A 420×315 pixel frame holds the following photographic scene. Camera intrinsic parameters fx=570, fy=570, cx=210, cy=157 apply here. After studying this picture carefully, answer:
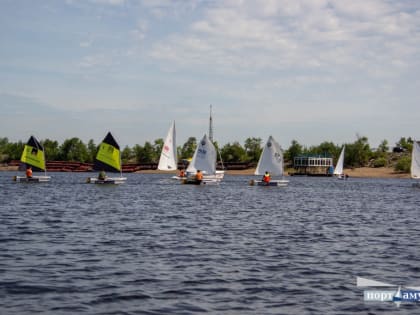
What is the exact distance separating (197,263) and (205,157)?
6047 centimetres

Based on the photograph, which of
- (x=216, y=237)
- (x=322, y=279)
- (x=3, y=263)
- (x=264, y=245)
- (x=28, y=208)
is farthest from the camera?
(x=28, y=208)

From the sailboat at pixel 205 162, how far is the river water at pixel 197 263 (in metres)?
42.5

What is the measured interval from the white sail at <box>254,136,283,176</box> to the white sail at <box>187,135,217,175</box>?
8.11m

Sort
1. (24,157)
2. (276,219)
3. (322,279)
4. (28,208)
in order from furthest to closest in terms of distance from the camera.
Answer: (24,157), (28,208), (276,219), (322,279)

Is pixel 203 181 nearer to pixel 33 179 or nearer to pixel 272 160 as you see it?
pixel 272 160

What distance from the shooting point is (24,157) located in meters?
79.8

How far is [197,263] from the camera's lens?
21281 millimetres

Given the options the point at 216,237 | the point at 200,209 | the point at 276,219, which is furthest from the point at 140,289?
the point at 200,209

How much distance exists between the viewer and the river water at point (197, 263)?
52.0 ft

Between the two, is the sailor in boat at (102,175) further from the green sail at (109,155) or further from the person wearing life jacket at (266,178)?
the person wearing life jacket at (266,178)

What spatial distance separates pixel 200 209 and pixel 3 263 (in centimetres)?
2550

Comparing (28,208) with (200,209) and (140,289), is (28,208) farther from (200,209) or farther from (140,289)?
(140,289)

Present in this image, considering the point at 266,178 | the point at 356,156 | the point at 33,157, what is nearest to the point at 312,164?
the point at 356,156

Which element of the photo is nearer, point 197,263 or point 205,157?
point 197,263
